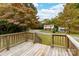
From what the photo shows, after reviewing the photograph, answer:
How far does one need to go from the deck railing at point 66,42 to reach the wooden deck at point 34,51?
0.20 ft

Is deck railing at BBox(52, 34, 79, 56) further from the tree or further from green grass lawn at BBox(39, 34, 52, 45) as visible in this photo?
the tree

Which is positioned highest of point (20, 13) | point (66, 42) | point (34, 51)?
point (20, 13)

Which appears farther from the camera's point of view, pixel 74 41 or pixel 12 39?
pixel 12 39

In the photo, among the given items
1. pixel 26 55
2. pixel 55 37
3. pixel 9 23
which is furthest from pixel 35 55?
pixel 9 23

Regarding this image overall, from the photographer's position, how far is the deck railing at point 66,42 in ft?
9.19

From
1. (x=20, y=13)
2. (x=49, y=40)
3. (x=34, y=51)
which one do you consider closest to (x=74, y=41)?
(x=49, y=40)

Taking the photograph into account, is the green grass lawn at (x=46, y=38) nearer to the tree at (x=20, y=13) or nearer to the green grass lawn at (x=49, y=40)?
the green grass lawn at (x=49, y=40)

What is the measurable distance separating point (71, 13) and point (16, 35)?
A: 87 cm

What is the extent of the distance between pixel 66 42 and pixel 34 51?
1.60 ft

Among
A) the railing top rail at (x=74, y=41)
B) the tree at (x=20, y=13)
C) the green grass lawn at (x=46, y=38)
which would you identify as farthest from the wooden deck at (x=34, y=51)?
the tree at (x=20, y=13)

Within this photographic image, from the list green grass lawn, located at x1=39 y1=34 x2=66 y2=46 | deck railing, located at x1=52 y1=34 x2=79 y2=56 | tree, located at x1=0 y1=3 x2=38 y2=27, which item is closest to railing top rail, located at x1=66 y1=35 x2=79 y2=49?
deck railing, located at x1=52 y1=34 x2=79 y2=56

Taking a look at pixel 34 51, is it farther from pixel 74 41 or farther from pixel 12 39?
pixel 74 41

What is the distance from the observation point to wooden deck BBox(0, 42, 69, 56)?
2.94 metres

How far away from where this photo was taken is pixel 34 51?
9.81ft
